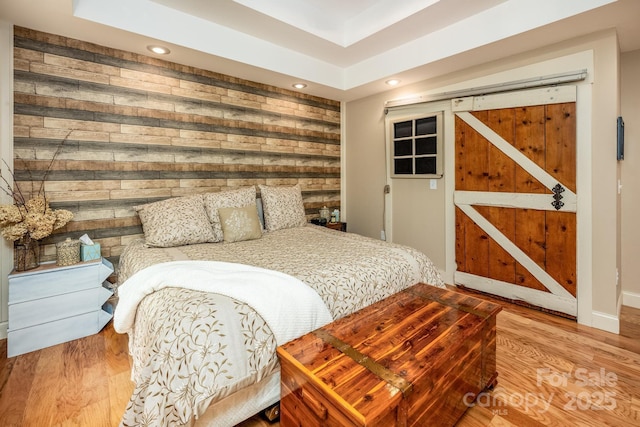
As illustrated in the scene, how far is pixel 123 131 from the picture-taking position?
2.76m

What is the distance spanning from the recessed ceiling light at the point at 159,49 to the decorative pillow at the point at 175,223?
1310mm

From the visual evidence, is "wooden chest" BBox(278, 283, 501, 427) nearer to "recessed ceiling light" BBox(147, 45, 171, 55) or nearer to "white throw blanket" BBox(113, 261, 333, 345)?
"white throw blanket" BBox(113, 261, 333, 345)

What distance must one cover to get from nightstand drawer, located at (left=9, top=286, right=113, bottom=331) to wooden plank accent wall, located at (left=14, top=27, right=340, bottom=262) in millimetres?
438

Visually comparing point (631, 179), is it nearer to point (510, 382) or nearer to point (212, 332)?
point (510, 382)

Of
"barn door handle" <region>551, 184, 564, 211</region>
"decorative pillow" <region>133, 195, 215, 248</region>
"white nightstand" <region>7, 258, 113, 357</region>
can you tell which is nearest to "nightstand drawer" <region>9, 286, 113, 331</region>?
"white nightstand" <region>7, 258, 113, 357</region>

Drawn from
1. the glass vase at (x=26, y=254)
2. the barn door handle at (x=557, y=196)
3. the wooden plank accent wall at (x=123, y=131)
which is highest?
Answer: the wooden plank accent wall at (x=123, y=131)

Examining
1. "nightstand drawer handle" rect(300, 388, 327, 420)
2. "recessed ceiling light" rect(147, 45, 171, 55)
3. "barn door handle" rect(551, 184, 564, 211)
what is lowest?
"nightstand drawer handle" rect(300, 388, 327, 420)

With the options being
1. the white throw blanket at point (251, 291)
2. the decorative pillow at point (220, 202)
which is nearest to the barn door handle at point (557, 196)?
the white throw blanket at point (251, 291)

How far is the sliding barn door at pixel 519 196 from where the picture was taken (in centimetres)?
267

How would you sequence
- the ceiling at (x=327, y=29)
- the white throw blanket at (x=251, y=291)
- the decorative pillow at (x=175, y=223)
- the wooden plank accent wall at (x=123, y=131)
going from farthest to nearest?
the decorative pillow at (x=175, y=223) < the wooden plank accent wall at (x=123, y=131) < the ceiling at (x=327, y=29) < the white throw blanket at (x=251, y=291)

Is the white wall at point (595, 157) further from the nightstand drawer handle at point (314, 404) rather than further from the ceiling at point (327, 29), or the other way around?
the nightstand drawer handle at point (314, 404)

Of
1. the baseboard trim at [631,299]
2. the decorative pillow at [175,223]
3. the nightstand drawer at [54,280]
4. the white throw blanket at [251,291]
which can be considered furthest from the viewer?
the baseboard trim at [631,299]

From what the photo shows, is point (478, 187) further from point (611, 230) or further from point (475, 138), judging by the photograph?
point (611, 230)

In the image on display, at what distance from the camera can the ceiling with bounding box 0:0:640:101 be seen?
226 centimetres
